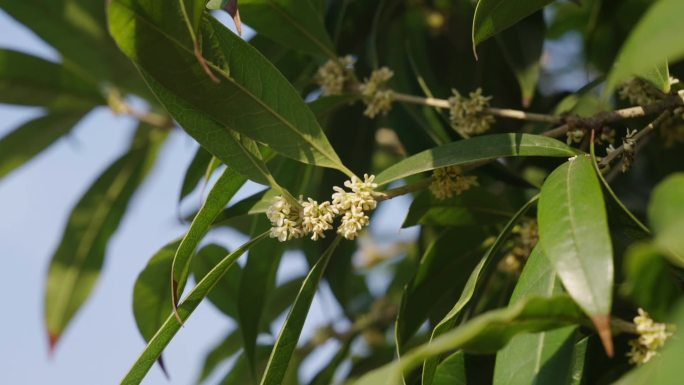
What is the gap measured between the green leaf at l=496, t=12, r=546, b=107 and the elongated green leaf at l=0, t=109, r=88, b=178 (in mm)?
1051

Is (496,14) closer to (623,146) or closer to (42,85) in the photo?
(623,146)

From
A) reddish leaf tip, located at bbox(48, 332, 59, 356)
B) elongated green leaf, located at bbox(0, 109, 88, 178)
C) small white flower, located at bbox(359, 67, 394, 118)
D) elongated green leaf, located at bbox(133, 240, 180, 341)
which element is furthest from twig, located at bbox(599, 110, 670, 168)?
elongated green leaf, located at bbox(0, 109, 88, 178)

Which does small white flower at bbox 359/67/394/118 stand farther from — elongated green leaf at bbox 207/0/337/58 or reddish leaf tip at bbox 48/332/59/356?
reddish leaf tip at bbox 48/332/59/356

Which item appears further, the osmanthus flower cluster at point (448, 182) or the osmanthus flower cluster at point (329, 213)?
the osmanthus flower cluster at point (448, 182)

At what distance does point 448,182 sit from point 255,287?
401 millimetres

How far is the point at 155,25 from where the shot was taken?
91 cm

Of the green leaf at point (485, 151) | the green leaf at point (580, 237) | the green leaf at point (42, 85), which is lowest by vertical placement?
the green leaf at point (580, 237)

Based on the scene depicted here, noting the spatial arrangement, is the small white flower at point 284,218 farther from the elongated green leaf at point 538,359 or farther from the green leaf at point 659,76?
the green leaf at point 659,76

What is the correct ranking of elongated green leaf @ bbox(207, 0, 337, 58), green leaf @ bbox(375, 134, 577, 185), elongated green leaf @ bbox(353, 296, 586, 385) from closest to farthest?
1. elongated green leaf @ bbox(353, 296, 586, 385)
2. green leaf @ bbox(375, 134, 577, 185)
3. elongated green leaf @ bbox(207, 0, 337, 58)

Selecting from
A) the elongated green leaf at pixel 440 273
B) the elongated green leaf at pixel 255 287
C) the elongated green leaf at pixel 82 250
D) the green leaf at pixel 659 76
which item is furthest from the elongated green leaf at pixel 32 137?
the green leaf at pixel 659 76

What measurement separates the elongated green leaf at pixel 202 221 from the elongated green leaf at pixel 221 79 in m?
0.07

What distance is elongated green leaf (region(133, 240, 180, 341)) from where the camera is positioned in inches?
54.7

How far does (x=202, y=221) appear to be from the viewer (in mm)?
1049

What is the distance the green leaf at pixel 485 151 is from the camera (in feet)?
3.25
